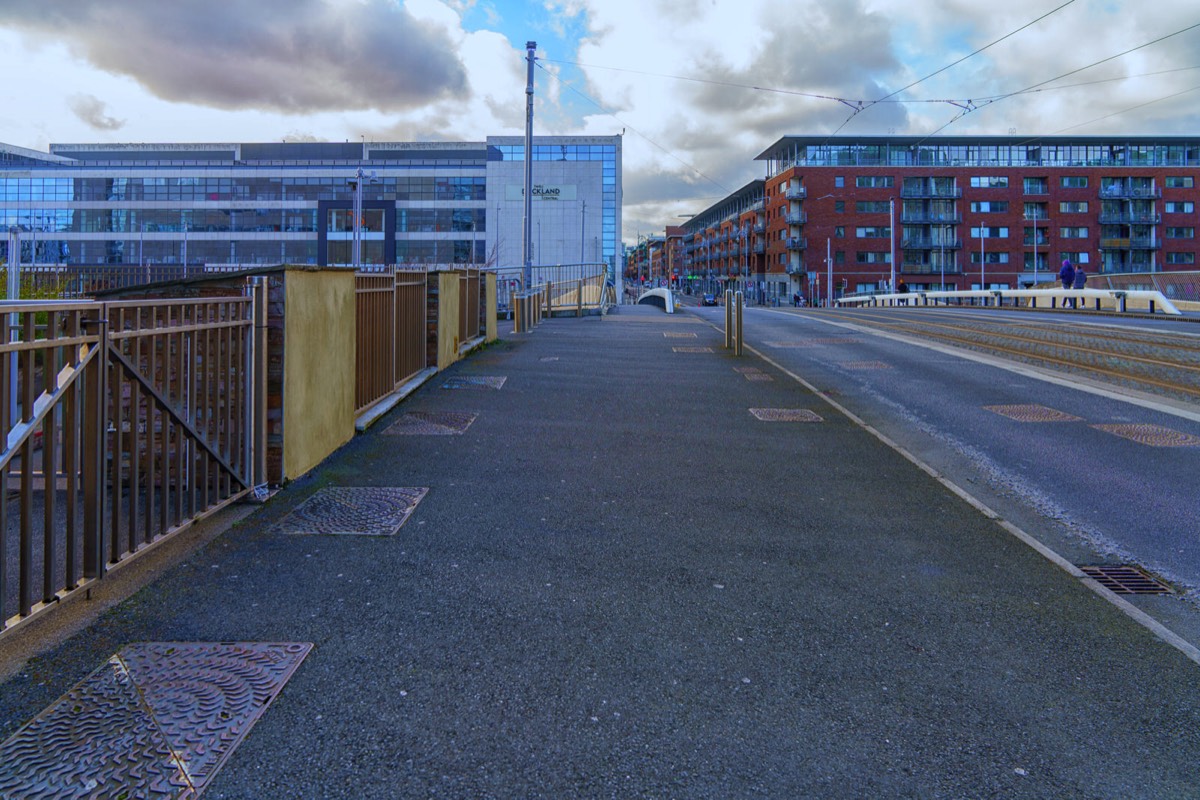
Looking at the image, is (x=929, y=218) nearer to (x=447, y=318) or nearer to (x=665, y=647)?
(x=447, y=318)

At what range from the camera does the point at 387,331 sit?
11047mm

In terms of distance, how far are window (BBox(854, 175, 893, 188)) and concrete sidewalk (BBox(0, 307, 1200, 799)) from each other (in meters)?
96.1

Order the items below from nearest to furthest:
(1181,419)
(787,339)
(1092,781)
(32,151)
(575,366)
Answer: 1. (1092,781)
2. (1181,419)
3. (575,366)
4. (787,339)
5. (32,151)

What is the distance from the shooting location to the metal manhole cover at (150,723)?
3.12 metres

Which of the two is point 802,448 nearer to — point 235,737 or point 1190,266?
point 235,737

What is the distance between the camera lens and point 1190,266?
101312 mm

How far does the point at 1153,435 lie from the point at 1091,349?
953 cm

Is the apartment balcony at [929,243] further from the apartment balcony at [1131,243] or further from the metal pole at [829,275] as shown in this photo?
the apartment balcony at [1131,243]

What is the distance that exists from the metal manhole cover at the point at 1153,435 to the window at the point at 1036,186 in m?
97.4

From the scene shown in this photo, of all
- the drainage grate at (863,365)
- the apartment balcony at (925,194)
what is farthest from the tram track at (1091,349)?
the apartment balcony at (925,194)

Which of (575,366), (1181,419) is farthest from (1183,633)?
(575,366)

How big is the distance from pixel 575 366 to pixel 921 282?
90.9 meters

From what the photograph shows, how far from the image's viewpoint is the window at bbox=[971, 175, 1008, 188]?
319 ft

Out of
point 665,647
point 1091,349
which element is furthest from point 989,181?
point 665,647
